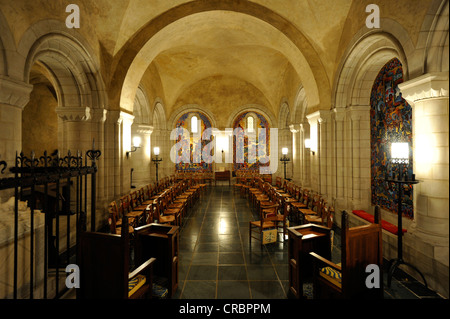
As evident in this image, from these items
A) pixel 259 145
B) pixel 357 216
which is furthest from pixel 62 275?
pixel 259 145

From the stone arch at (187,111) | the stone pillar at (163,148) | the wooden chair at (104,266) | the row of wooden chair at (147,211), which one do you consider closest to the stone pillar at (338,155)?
the row of wooden chair at (147,211)

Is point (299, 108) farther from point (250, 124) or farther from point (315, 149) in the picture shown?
point (250, 124)

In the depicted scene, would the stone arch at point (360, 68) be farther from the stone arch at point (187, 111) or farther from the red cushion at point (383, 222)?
the stone arch at point (187, 111)

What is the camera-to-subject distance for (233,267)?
4094mm

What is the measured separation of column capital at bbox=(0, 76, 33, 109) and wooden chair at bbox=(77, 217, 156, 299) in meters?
2.70

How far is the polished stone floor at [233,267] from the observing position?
10.9 ft

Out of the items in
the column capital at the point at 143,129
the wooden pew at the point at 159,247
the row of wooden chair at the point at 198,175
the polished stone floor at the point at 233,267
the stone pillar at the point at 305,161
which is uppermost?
the column capital at the point at 143,129

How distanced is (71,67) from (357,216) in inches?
313

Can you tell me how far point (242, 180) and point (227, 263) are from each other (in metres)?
8.40

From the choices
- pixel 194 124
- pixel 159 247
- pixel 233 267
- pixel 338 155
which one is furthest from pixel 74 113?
A: pixel 194 124

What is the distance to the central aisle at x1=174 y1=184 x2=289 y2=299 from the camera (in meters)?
3.38

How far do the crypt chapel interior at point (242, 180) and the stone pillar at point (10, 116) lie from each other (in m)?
0.02

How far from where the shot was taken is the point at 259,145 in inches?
609
